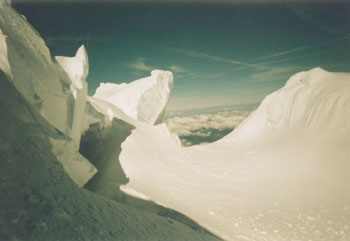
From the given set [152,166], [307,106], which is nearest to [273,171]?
[307,106]

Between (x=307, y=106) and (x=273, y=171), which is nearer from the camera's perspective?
(x=273, y=171)

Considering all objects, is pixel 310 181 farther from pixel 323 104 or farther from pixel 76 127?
pixel 76 127

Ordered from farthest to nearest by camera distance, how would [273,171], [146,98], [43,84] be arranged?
[146,98] → [273,171] → [43,84]

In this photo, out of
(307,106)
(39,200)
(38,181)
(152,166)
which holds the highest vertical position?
(307,106)

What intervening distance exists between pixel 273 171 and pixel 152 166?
5.79 metres

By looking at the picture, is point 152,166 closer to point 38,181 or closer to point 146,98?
point 38,181

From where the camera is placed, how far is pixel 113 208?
12.7ft

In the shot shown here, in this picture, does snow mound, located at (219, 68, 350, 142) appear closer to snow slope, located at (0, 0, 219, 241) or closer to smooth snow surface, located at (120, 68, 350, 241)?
smooth snow surface, located at (120, 68, 350, 241)

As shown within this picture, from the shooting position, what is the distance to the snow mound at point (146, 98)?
56.3 feet

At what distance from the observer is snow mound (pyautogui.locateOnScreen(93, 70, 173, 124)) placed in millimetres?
17172

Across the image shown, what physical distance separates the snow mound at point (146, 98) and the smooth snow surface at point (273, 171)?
4.39 m

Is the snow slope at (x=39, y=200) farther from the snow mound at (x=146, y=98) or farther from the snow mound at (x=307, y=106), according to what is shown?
the snow mound at (x=146, y=98)

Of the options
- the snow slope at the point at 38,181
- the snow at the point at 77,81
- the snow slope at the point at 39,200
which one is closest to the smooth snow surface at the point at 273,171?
the snow slope at the point at 38,181

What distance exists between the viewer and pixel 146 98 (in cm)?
1778
